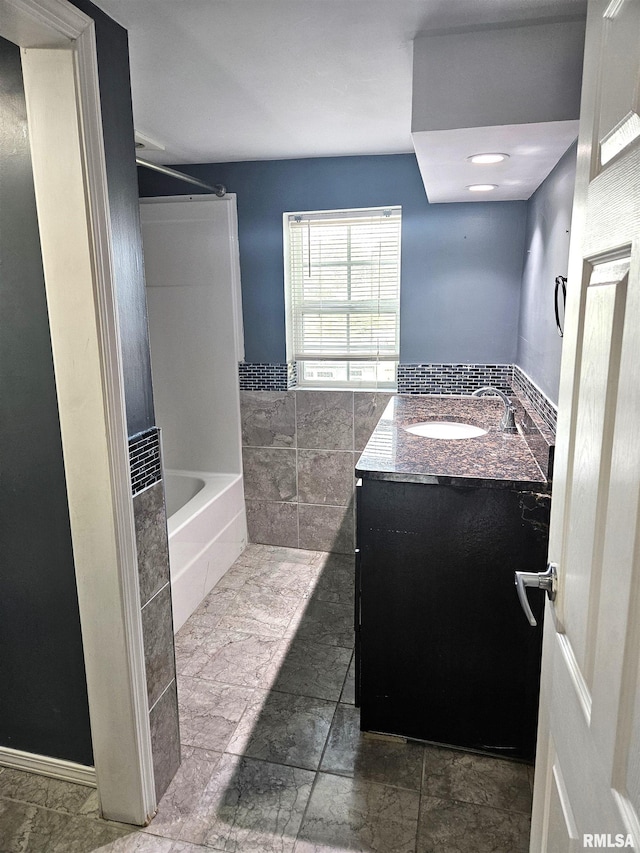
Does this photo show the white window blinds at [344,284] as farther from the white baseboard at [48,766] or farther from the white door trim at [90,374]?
the white baseboard at [48,766]

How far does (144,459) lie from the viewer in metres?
1.63

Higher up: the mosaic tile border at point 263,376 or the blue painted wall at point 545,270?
the blue painted wall at point 545,270

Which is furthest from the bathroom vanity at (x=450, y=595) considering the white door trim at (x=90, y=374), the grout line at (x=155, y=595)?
the white door trim at (x=90, y=374)

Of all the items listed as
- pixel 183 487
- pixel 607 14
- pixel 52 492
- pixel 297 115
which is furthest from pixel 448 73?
pixel 183 487

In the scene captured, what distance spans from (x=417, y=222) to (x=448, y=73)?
4.71 ft

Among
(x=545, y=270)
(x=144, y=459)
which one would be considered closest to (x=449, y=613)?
(x=144, y=459)

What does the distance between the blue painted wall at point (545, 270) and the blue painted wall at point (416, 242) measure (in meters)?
0.15

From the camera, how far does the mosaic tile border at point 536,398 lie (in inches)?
82.0

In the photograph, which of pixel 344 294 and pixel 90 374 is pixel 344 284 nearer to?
pixel 344 294

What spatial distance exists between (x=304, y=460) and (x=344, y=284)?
1076mm

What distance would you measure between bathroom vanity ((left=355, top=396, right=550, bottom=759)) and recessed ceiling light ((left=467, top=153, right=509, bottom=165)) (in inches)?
42.0

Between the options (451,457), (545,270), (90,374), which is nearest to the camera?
(90,374)

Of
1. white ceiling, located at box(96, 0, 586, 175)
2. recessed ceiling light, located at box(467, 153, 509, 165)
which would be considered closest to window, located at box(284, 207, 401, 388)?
white ceiling, located at box(96, 0, 586, 175)

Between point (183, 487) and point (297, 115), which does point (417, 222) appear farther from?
point (183, 487)
